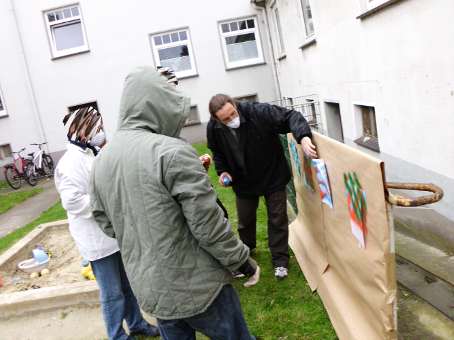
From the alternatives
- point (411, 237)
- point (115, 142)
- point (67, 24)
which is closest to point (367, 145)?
point (411, 237)

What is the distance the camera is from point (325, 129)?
8773mm

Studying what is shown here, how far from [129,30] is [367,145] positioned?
36.8ft

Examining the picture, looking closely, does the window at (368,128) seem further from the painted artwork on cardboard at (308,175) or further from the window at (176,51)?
the window at (176,51)

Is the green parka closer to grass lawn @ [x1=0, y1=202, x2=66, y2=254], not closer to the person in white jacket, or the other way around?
the person in white jacket

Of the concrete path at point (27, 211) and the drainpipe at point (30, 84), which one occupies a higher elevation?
the drainpipe at point (30, 84)

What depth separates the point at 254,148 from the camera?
12.5 ft

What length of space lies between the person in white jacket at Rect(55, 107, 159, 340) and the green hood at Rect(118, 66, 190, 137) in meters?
0.94

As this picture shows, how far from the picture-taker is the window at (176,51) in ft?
50.4

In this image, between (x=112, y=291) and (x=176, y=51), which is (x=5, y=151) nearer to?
(x=176, y=51)

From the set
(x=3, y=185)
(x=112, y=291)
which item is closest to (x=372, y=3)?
(x=112, y=291)

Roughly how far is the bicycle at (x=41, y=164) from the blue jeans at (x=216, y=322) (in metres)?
13.3

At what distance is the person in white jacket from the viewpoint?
2900 millimetres

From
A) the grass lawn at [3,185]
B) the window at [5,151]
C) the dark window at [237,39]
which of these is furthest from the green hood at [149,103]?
the window at [5,151]

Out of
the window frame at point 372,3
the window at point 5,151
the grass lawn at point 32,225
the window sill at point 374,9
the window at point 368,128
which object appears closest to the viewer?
the window sill at point 374,9
